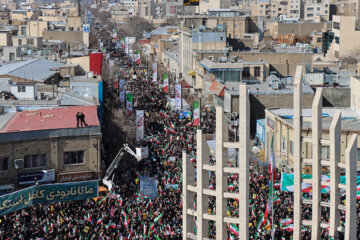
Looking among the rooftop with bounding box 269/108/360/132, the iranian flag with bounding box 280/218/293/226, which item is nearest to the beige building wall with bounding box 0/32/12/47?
the rooftop with bounding box 269/108/360/132

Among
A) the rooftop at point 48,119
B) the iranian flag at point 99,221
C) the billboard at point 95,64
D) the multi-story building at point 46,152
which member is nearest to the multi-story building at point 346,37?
the billboard at point 95,64

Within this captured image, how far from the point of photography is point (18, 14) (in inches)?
6284

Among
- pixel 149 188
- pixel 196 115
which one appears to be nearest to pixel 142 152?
pixel 149 188

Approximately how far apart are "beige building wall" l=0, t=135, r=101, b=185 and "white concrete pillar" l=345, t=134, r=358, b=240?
16.7m

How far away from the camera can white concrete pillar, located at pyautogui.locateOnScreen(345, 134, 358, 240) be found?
16531 mm

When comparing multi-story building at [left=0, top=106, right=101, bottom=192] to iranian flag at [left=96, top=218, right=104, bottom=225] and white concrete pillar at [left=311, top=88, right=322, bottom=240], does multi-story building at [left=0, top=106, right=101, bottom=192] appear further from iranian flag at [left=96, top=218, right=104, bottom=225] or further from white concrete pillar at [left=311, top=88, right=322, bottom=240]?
white concrete pillar at [left=311, top=88, right=322, bottom=240]

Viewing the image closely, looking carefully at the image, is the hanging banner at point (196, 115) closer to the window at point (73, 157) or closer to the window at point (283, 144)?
the window at point (283, 144)

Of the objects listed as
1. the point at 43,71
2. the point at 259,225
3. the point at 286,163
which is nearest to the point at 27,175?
the point at 259,225

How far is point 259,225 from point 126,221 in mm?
5033

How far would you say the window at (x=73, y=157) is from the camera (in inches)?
1233

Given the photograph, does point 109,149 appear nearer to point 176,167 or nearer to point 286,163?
point 176,167

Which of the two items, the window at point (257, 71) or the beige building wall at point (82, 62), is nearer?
the window at point (257, 71)

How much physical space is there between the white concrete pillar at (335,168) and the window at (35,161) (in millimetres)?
16688

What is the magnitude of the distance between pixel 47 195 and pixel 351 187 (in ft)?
47.1
